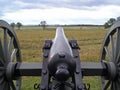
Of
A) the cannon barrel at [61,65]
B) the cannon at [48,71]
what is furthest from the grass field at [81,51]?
the cannon barrel at [61,65]

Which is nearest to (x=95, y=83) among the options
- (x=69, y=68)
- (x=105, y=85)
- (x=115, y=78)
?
(x=105, y=85)

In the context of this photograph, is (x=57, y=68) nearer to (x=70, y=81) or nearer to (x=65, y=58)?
(x=65, y=58)

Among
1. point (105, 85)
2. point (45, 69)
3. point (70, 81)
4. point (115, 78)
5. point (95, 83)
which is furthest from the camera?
point (95, 83)

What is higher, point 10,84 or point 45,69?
point 45,69

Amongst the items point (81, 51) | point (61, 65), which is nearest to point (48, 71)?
point (61, 65)

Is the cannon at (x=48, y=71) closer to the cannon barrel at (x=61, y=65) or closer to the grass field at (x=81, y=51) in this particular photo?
the cannon barrel at (x=61, y=65)

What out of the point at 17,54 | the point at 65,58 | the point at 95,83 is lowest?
the point at 95,83

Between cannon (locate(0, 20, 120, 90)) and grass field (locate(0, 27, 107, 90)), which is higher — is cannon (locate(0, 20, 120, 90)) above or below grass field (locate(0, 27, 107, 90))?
above

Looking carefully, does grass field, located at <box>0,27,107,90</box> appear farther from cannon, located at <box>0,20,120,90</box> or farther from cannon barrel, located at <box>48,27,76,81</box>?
cannon barrel, located at <box>48,27,76,81</box>

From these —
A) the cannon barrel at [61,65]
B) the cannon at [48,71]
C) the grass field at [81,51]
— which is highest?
the cannon barrel at [61,65]

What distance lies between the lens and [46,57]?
643 cm

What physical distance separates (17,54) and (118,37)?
2.24m

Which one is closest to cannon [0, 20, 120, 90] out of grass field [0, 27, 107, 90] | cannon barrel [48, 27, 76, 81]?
cannon barrel [48, 27, 76, 81]

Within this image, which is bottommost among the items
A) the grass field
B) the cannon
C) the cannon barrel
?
the grass field
